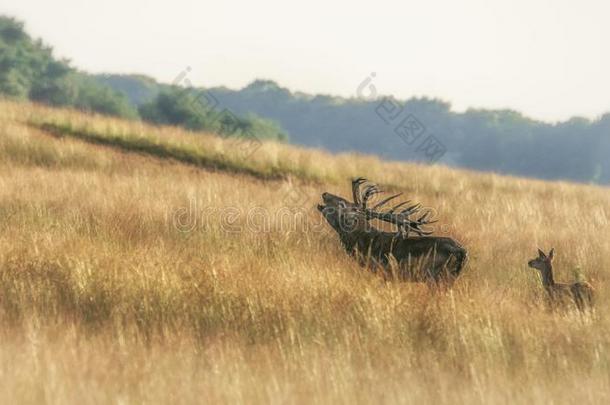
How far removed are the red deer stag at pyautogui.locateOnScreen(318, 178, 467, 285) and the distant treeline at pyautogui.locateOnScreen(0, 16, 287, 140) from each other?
38.8 m

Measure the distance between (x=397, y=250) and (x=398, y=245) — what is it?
40 millimetres

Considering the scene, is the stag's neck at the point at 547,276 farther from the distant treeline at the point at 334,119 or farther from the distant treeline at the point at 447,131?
the distant treeline at the point at 447,131

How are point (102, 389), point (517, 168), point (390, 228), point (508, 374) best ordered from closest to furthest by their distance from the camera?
point (102, 389)
point (508, 374)
point (390, 228)
point (517, 168)

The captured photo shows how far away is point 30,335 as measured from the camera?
15.0 feet

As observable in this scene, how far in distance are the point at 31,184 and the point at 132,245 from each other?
398 centimetres

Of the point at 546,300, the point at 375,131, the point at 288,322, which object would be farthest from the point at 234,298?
the point at 375,131

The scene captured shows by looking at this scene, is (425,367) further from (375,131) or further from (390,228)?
(375,131)

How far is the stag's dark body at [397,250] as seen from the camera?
552cm

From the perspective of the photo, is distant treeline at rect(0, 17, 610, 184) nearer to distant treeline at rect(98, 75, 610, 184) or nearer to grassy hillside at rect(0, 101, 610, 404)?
distant treeline at rect(98, 75, 610, 184)

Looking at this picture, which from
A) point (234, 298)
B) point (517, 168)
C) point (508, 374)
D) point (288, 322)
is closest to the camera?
point (508, 374)

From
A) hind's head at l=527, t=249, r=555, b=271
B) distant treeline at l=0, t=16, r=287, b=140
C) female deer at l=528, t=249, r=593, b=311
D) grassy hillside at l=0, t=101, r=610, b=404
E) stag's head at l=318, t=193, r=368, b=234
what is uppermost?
distant treeline at l=0, t=16, r=287, b=140

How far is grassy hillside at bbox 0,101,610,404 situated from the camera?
4.03 meters

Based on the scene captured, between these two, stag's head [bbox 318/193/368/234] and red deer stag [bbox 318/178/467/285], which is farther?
stag's head [bbox 318/193/368/234]

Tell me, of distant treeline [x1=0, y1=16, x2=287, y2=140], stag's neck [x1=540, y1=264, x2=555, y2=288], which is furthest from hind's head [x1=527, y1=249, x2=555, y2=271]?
distant treeline [x1=0, y1=16, x2=287, y2=140]
